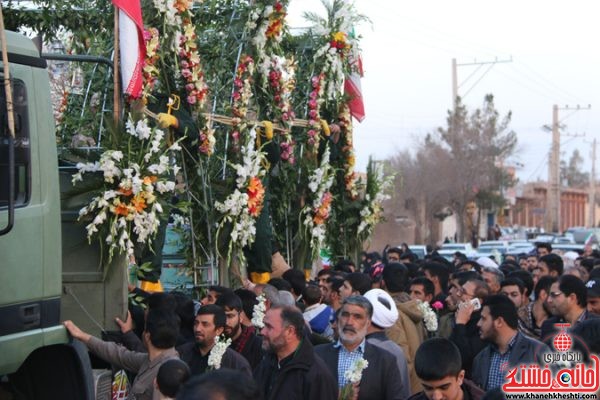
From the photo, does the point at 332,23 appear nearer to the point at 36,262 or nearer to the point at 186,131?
the point at 186,131

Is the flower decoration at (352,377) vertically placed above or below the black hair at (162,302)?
below

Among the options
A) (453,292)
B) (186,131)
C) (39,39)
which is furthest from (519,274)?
(39,39)

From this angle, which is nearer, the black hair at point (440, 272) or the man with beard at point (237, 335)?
the man with beard at point (237, 335)

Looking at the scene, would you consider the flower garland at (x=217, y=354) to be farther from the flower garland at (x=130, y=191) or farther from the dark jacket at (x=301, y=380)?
the flower garland at (x=130, y=191)

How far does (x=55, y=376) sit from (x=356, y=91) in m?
10.7

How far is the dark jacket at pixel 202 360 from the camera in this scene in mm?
7613

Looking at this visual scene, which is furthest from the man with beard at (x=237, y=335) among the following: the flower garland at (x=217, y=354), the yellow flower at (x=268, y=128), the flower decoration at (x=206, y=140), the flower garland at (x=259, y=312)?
the yellow flower at (x=268, y=128)

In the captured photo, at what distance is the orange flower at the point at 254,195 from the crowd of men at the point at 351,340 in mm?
1850

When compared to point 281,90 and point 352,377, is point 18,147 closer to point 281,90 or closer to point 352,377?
point 352,377

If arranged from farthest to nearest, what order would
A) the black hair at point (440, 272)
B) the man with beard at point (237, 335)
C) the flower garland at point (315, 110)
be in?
the flower garland at point (315, 110), the black hair at point (440, 272), the man with beard at point (237, 335)

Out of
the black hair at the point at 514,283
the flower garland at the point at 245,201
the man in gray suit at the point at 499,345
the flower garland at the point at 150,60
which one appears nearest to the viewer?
the man in gray suit at the point at 499,345

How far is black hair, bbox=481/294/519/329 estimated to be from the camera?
7961 mm

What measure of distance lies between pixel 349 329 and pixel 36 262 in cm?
218

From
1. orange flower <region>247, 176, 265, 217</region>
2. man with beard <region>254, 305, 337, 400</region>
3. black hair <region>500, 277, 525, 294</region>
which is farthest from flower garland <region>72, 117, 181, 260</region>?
black hair <region>500, 277, 525, 294</region>
